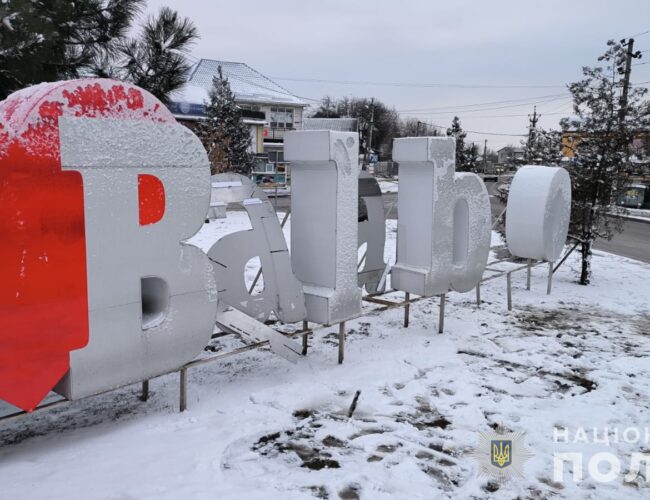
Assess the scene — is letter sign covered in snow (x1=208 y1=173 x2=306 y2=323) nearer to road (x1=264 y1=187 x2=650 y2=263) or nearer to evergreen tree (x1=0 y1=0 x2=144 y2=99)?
evergreen tree (x1=0 y1=0 x2=144 y2=99)

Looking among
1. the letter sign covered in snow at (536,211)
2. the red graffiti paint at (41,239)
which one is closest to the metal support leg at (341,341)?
the red graffiti paint at (41,239)

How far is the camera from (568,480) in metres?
3.91

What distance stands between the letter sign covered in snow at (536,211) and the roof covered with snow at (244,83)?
33.4m

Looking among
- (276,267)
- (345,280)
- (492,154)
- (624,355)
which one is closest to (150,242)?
(276,267)

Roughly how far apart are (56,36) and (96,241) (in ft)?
10.4

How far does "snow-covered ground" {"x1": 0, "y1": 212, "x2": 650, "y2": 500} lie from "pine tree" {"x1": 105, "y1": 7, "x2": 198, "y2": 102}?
3.52m

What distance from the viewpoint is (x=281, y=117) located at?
4372cm

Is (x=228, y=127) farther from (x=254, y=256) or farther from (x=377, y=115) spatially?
(x=377, y=115)

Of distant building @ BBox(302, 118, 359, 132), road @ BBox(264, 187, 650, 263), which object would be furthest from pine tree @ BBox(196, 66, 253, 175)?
distant building @ BBox(302, 118, 359, 132)

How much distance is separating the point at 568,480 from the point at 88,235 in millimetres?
3722

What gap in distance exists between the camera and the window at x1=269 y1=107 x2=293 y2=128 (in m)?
43.7

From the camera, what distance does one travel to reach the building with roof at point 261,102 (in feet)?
133

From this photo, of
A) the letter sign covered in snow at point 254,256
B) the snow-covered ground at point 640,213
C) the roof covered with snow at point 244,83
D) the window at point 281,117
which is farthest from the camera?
the window at point 281,117

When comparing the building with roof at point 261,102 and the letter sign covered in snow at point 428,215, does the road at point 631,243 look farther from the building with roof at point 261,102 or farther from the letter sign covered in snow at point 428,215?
the building with roof at point 261,102
